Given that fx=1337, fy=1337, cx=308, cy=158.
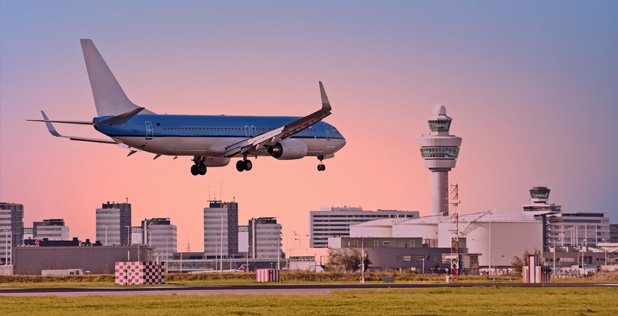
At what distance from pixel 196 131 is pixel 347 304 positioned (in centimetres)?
4507

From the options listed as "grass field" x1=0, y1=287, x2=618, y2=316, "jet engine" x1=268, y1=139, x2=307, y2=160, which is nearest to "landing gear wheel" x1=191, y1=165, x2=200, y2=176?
"jet engine" x1=268, y1=139, x2=307, y2=160

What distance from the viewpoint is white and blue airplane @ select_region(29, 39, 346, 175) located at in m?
114

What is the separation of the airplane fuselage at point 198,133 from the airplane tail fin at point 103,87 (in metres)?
2.49

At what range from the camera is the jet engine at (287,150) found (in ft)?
395

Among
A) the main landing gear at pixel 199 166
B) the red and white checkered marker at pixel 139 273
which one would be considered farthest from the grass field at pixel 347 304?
the main landing gear at pixel 199 166

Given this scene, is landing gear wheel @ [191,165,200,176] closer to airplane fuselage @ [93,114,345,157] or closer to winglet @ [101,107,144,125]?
airplane fuselage @ [93,114,345,157]

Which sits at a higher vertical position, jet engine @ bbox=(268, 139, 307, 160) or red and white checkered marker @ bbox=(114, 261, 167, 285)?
jet engine @ bbox=(268, 139, 307, 160)

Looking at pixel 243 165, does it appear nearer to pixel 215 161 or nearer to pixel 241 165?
pixel 241 165

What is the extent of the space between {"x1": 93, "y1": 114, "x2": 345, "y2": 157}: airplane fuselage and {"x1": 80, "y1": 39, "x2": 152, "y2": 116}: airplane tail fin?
249 centimetres

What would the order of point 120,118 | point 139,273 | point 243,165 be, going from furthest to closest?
1. point 243,165
2. point 139,273
3. point 120,118

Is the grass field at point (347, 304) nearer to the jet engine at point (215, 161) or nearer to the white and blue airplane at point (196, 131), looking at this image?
the white and blue airplane at point (196, 131)

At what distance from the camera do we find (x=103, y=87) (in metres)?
118

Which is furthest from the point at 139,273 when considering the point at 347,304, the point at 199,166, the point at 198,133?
the point at 347,304

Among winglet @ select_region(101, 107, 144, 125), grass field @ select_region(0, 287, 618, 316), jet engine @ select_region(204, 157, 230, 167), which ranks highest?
winglet @ select_region(101, 107, 144, 125)
